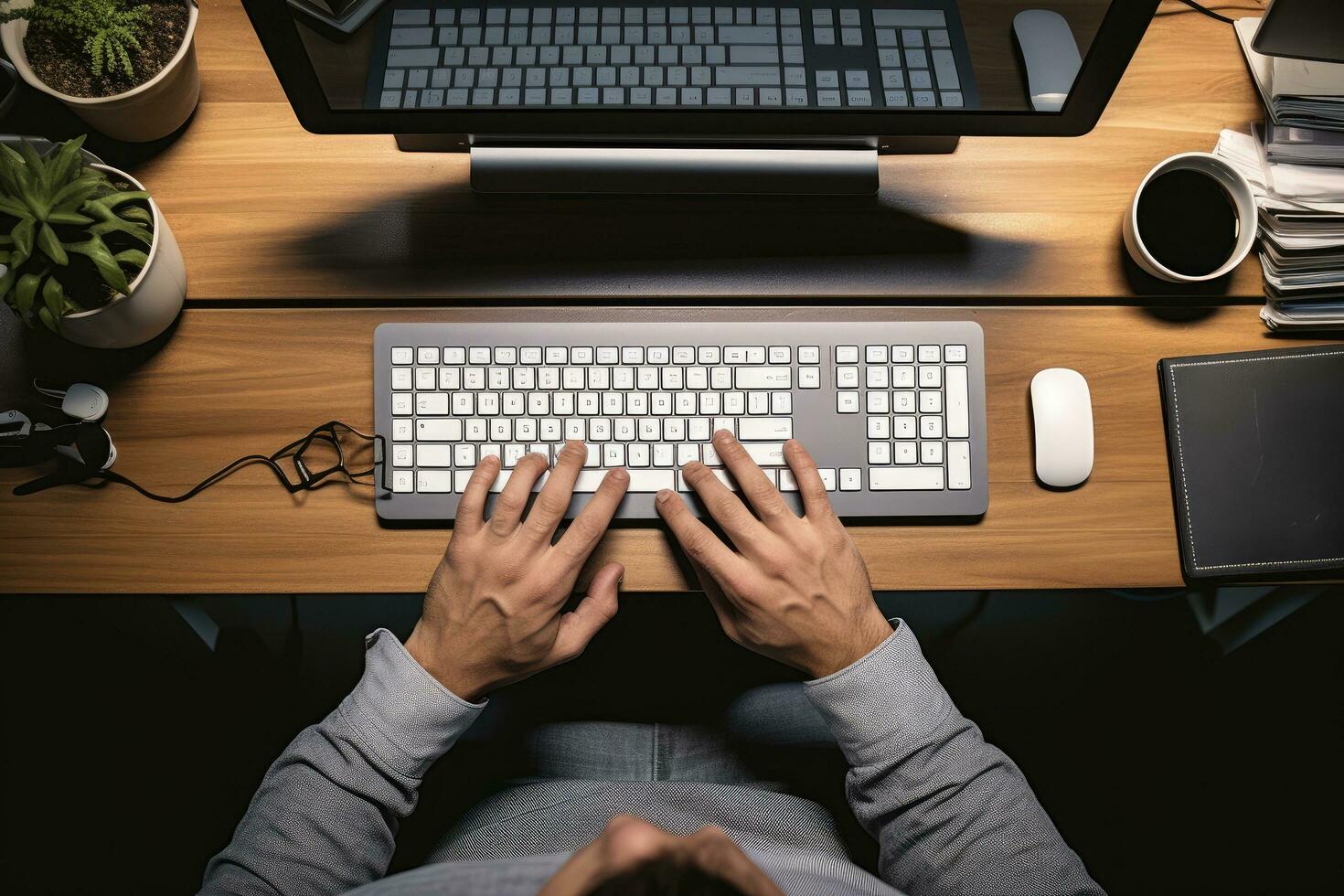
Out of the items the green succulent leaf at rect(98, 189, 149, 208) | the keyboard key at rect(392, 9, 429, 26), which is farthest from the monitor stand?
the green succulent leaf at rect(98, 189, 149, 208)

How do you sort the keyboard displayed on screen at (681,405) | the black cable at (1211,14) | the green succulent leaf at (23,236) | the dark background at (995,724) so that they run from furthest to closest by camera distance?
the dark background at (995,724) → the black cable at (1211,14) → the keyboard displayed on screen at (681,405) → the green succulent leaf at (23,236)

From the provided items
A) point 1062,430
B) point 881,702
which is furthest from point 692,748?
point 1062,430

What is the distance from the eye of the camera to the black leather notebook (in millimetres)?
745

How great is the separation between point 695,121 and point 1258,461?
1.96ft

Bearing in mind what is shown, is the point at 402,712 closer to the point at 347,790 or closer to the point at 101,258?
the point at 347,790

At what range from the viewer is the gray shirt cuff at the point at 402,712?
0.70 metres

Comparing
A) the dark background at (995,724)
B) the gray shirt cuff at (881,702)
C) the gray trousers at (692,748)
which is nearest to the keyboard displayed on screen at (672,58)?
the gray shirt cuff at (881,702)

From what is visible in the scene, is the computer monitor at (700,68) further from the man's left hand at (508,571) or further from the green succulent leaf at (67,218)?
the man's left hand at (508,571)

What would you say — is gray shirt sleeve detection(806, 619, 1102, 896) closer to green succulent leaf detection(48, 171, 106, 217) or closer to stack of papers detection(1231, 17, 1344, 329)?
stack of papers detection(1231, 17, 1344, 329)

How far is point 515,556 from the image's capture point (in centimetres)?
71

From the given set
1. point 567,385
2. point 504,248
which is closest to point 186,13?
point 504,248

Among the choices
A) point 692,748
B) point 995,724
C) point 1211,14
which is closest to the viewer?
point 1211,14

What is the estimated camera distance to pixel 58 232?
680 millimetres

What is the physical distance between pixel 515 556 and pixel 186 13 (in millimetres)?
603
